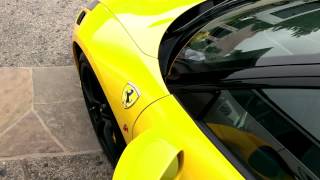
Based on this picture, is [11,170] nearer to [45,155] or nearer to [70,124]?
[45,155]

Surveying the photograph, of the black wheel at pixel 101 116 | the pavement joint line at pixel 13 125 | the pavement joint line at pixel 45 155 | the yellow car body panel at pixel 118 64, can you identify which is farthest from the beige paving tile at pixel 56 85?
the yellow car body panel at pixel 118 64

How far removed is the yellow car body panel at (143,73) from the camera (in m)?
1.92

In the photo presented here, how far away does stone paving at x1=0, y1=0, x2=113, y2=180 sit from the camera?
3309 mm

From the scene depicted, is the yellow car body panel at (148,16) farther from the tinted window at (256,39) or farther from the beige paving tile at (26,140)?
the beige paving tile at (26,140)

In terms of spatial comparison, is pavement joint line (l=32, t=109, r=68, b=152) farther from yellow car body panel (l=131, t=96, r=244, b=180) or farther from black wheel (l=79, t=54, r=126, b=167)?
yellow car body panel (l=131, t=96, r=244, b=180)

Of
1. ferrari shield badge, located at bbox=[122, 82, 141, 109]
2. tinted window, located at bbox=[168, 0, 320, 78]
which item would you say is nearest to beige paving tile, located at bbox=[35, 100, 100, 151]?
ferrari shield badge, located at bbox=[122, 82, 141, 109]

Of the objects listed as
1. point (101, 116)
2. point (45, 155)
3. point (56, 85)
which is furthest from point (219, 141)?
point (56, 85)

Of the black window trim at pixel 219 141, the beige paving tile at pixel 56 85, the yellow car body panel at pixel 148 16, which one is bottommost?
the beige paving tile at pixel 56 85

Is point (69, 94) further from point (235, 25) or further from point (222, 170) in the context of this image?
point (222, 170)

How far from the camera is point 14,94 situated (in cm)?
392

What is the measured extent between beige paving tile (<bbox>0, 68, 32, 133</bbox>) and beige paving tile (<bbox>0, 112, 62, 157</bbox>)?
9cm

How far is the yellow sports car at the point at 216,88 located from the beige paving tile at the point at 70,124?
2.10 ft

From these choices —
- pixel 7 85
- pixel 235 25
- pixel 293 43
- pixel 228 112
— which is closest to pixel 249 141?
pixel 228 112

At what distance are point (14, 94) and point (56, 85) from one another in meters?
0.35
